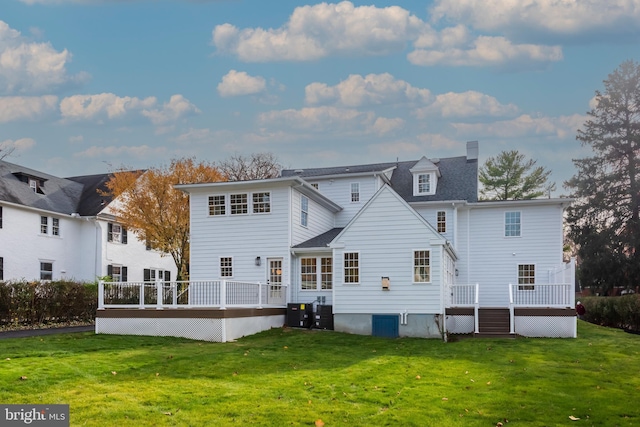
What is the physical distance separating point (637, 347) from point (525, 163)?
3806 cm

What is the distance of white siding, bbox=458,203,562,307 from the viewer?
86.2ft

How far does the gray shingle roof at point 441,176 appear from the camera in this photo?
28734 millimetres

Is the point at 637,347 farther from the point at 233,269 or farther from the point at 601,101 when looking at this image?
the point at 601,101

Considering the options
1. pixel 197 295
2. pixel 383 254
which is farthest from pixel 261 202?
pixel 383 254

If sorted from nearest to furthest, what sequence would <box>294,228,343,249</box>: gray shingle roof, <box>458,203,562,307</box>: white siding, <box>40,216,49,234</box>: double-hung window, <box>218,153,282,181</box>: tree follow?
<box>294,228,343,249</box>: gray shingle roof → <box>458,203,562,307</box>: white siding → <box>40,216,49,234</box>: double-hung window → <box>218,153,282,181</box>: tree

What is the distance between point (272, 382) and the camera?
1095cm

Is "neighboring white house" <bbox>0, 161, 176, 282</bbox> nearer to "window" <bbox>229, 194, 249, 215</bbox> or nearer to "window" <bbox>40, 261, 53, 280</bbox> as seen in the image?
"window" <bbox>40, 261, 53, 280</bbox>

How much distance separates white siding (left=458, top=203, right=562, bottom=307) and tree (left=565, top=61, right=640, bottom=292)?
17531 mm

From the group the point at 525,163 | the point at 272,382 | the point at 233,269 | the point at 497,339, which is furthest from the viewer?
the point at 525,163

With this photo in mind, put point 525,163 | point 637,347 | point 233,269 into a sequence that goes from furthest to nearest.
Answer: point 525,163
point 233,269
point 637,347

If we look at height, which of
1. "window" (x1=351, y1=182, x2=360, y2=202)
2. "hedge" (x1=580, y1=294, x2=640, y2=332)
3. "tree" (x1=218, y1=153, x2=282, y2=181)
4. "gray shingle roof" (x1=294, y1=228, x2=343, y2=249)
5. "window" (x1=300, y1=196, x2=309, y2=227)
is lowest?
"hedge" (x1=580, y1=294, x2=640, y2=332)

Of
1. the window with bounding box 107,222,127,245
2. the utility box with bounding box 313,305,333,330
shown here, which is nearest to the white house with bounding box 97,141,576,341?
the utility box with bounding box 313,305,333,330

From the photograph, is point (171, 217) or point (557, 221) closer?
point (557, 221)

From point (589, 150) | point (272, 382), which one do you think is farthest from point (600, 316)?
point (272, 382)
